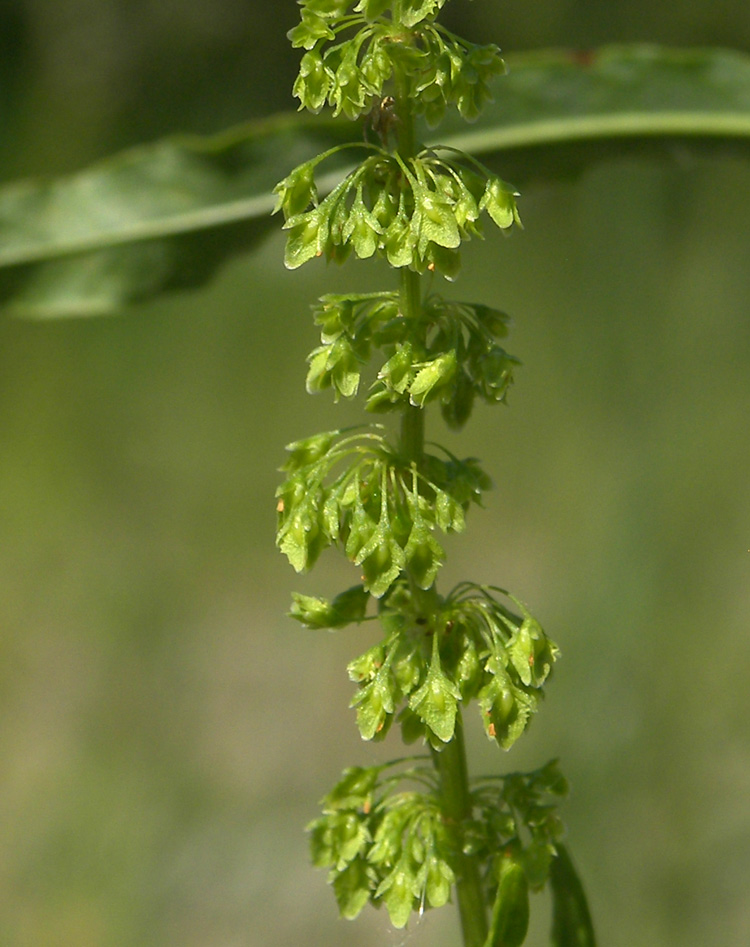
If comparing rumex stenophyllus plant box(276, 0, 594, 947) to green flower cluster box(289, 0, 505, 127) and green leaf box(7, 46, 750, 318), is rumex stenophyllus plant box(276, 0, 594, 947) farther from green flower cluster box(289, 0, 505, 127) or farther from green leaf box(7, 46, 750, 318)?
green leaf box(7, 46, 750, 318)

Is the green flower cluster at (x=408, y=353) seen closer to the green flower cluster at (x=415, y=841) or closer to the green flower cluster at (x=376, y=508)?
the green flower cluster at (x=376, y=508)

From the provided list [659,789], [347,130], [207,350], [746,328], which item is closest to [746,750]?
[659,789]

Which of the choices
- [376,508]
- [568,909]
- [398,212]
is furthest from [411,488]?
[568,909]

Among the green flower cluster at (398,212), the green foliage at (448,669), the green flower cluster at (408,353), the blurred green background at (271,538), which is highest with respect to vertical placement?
the blurred green background at (271,538)

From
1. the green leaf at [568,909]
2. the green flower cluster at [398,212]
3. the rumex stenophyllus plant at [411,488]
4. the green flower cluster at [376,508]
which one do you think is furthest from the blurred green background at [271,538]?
the green flower cluster at [398,212]

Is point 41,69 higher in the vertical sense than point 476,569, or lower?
higher

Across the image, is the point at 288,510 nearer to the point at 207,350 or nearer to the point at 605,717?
the point at 605,717

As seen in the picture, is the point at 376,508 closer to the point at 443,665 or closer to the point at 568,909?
the point at 443,665
